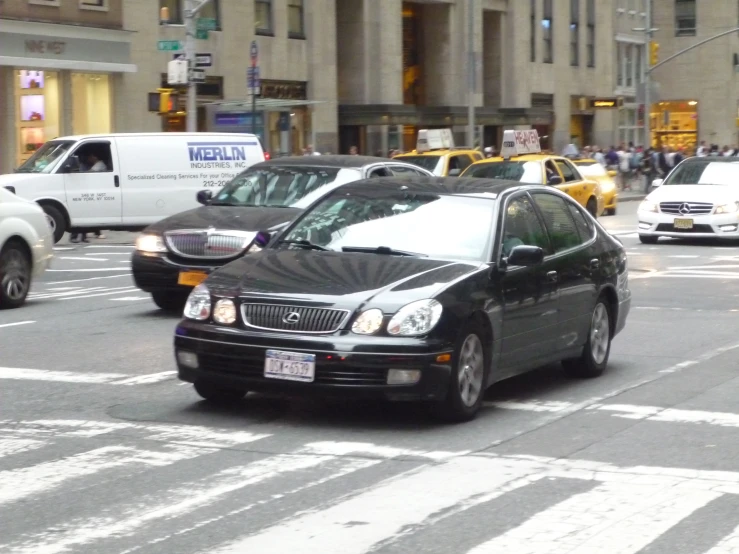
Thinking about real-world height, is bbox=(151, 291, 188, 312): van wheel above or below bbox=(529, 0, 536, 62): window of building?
below

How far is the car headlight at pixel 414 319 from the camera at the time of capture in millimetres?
8719

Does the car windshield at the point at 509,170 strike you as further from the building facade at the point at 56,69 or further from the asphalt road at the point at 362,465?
the asphalt road at the point at 362,465

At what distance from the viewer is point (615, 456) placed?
26.6ft

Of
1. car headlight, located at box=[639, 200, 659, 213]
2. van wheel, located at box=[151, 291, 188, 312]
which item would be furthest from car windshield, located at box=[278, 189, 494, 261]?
car headlight, located at box=[639, 200, 659, 213]

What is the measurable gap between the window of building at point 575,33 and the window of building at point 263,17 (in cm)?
2603

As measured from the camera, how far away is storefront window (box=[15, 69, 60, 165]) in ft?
121

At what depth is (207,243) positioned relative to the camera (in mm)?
14648

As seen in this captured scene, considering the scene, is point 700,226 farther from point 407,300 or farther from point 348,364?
point 348,364

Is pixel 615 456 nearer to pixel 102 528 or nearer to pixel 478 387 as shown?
pixel 478 387

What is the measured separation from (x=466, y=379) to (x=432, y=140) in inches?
1150

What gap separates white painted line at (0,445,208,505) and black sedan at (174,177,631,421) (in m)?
0.97

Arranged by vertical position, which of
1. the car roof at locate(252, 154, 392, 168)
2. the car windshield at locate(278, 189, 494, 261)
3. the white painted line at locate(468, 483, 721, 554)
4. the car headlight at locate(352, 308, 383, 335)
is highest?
the car roof at locate(252, 154, 392, 168)

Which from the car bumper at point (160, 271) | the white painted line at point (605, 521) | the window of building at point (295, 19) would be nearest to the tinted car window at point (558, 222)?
the white painted line at point (605, 521)

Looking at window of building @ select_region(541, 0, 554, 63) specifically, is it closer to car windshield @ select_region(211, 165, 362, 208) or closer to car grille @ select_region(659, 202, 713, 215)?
car grille @ select_region(659, 202, 713, 215)
